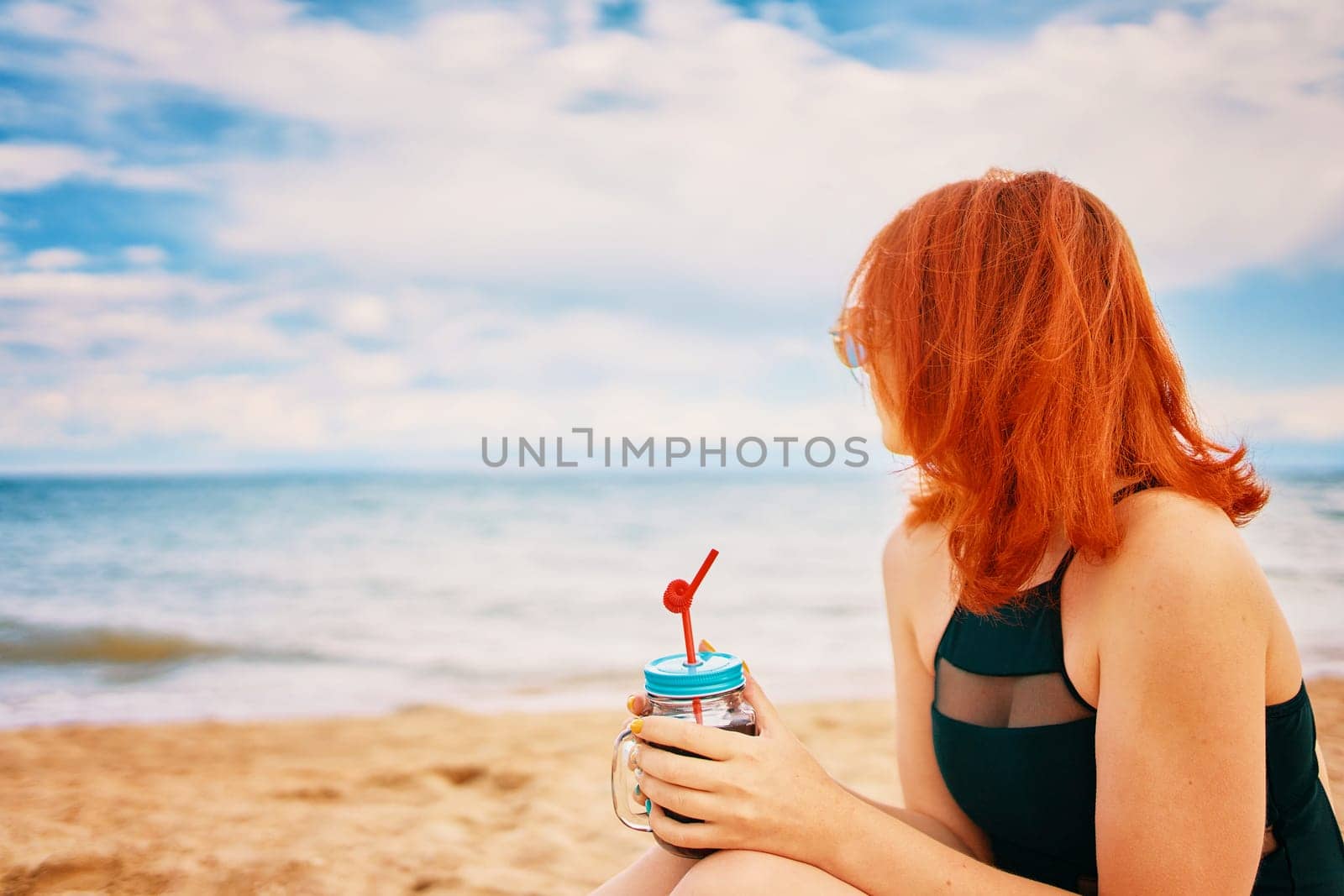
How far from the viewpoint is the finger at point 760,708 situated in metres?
1.16

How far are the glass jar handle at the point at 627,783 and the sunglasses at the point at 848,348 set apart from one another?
0.80m

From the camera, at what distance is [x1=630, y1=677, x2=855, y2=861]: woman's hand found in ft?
3.50

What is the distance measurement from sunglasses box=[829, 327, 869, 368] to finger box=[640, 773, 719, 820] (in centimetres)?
84

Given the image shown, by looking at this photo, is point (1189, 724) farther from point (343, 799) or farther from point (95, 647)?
point (95, 647)

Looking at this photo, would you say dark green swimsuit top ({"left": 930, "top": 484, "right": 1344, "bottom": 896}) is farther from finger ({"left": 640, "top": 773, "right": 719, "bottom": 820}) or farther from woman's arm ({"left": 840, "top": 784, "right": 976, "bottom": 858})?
finger ({"left": 640, "top": 773, "right": 719, "bottom": 820})

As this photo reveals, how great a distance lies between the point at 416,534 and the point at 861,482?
12.7 meters

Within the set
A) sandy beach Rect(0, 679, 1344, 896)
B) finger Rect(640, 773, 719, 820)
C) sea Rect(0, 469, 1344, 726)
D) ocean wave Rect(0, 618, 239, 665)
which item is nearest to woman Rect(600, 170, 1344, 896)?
finger Rect(640, 773, 719, 820)

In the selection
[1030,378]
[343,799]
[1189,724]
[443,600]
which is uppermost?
[1030,378]

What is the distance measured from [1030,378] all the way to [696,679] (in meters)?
0.68

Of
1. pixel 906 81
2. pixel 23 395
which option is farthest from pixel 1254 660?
pixel 23 395

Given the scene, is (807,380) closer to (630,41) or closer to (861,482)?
(861,482)

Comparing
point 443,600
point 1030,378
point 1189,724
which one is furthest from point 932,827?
point 443,600

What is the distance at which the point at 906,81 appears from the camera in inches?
400

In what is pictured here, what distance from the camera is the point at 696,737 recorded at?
106cm
